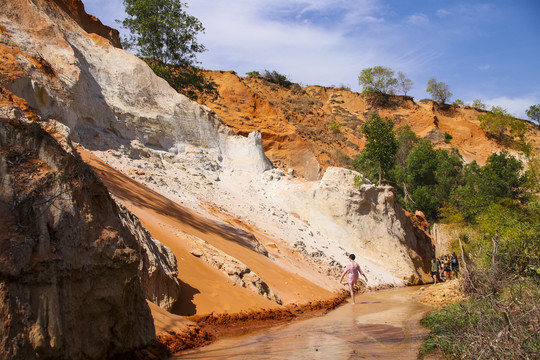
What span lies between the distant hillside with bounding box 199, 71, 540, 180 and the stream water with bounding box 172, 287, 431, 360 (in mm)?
22642

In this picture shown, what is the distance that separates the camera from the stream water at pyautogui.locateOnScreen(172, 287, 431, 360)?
565 centimetres

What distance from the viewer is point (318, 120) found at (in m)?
53.2

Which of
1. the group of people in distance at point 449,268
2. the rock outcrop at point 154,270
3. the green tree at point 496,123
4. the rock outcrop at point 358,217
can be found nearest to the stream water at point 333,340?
the rock outcrop at point 154,270

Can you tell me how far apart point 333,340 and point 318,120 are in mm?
47679

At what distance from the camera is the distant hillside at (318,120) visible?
33531mm

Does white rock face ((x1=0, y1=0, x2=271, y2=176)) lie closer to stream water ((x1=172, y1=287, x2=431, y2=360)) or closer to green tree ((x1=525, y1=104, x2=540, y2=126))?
stream water ((x1=172, y1=287, x2=431, y2=360))

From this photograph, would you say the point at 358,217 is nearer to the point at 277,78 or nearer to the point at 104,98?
the point at 104,98

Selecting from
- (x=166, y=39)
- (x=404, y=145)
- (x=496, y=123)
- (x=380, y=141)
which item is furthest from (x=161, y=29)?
(x=496, y=123)

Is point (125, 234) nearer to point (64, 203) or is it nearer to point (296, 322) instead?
point (64, 203)

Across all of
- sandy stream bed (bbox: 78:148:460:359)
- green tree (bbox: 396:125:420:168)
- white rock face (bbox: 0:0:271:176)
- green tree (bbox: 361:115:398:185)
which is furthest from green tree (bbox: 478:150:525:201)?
sandy stream bed (bbox: 78:148:460:359)

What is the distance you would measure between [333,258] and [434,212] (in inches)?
910

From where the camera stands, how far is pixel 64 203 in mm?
4320

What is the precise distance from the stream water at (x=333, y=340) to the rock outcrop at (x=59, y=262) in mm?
1290

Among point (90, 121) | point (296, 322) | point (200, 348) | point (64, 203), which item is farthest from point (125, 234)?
point (90, 121)
